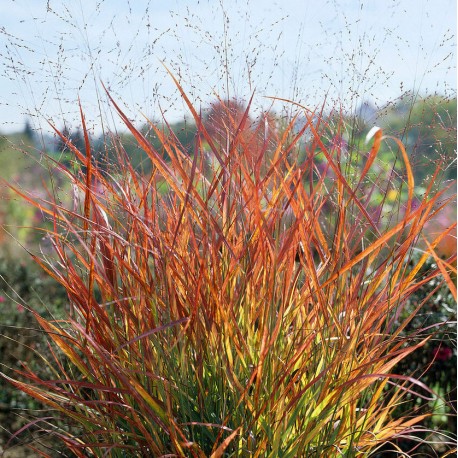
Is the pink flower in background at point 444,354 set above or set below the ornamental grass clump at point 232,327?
below

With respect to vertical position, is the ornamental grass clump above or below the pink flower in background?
above

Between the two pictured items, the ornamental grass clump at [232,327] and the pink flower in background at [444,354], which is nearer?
the ornamental grass clump at [232,327]

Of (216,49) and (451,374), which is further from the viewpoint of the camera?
(451,374)

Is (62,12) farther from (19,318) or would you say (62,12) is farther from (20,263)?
Result: (20,263)

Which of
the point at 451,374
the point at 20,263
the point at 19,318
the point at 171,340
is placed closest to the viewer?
the point at 171,340

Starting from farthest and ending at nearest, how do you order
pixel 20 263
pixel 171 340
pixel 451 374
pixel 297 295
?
pixel 20 263 < pixel 451 374 < pixel 297 295 < pixel 171 340

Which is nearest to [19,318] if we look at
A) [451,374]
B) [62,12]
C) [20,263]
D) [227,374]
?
[20,263]

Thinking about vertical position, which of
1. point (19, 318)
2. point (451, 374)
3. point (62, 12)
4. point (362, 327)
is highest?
point (62, 12)

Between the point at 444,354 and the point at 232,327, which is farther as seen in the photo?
the point at 444,354

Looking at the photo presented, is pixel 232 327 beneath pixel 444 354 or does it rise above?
above

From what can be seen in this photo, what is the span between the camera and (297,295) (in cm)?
219

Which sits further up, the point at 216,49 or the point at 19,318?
the point at 216,49

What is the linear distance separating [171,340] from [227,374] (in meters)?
0.23

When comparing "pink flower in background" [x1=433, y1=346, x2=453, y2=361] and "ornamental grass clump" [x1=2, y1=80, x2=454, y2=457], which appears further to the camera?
"pink flower in background" [x1=433, y1=346, x2=453, y2=361]
